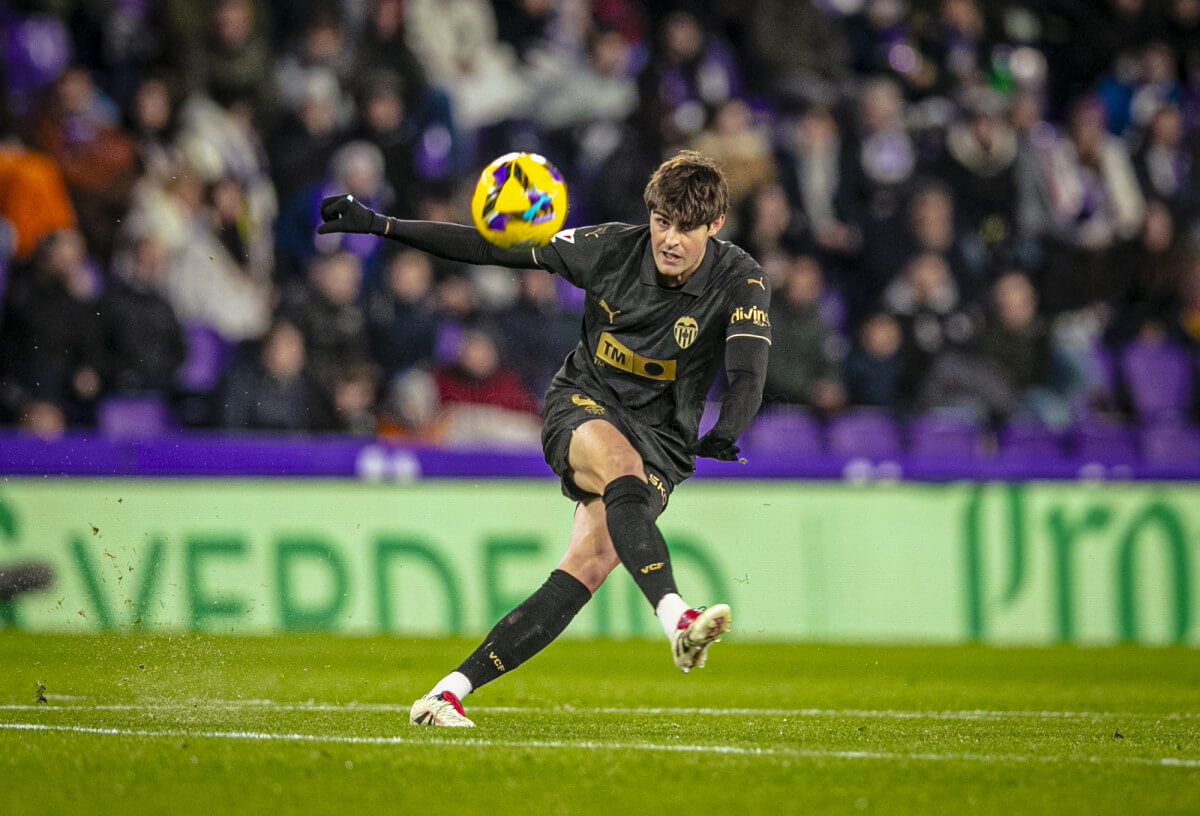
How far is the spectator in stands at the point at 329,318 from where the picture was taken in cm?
1132

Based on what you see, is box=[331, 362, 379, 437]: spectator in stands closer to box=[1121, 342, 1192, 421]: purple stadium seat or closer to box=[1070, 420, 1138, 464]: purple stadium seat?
box=[1070, 420, 1138, 464]: purple stadium seat

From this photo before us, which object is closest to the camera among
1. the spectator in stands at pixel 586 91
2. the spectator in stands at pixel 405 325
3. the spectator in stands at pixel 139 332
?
the spectator in stands at pixel 139 332

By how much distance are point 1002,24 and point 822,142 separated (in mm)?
3958

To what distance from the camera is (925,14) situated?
16125 mm

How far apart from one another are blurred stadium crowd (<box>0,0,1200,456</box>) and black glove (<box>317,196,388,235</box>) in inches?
195

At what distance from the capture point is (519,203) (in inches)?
245

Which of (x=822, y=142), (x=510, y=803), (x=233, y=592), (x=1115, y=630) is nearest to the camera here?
(x=510, y=803)

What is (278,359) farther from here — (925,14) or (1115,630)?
(925,14)

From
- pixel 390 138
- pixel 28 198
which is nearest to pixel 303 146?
pixel 390 138

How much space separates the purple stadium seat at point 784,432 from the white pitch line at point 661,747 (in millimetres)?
6194

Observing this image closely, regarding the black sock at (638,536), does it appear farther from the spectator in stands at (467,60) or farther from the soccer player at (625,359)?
the spectator in stands at (467,60)

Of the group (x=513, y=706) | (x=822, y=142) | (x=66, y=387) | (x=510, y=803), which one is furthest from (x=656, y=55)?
(x=510, y=803)

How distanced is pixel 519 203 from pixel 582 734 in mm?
2161

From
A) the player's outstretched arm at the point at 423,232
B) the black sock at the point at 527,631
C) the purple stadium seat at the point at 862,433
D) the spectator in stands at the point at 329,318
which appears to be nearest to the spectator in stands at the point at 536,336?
the spectator in stands at the point at 329,318
